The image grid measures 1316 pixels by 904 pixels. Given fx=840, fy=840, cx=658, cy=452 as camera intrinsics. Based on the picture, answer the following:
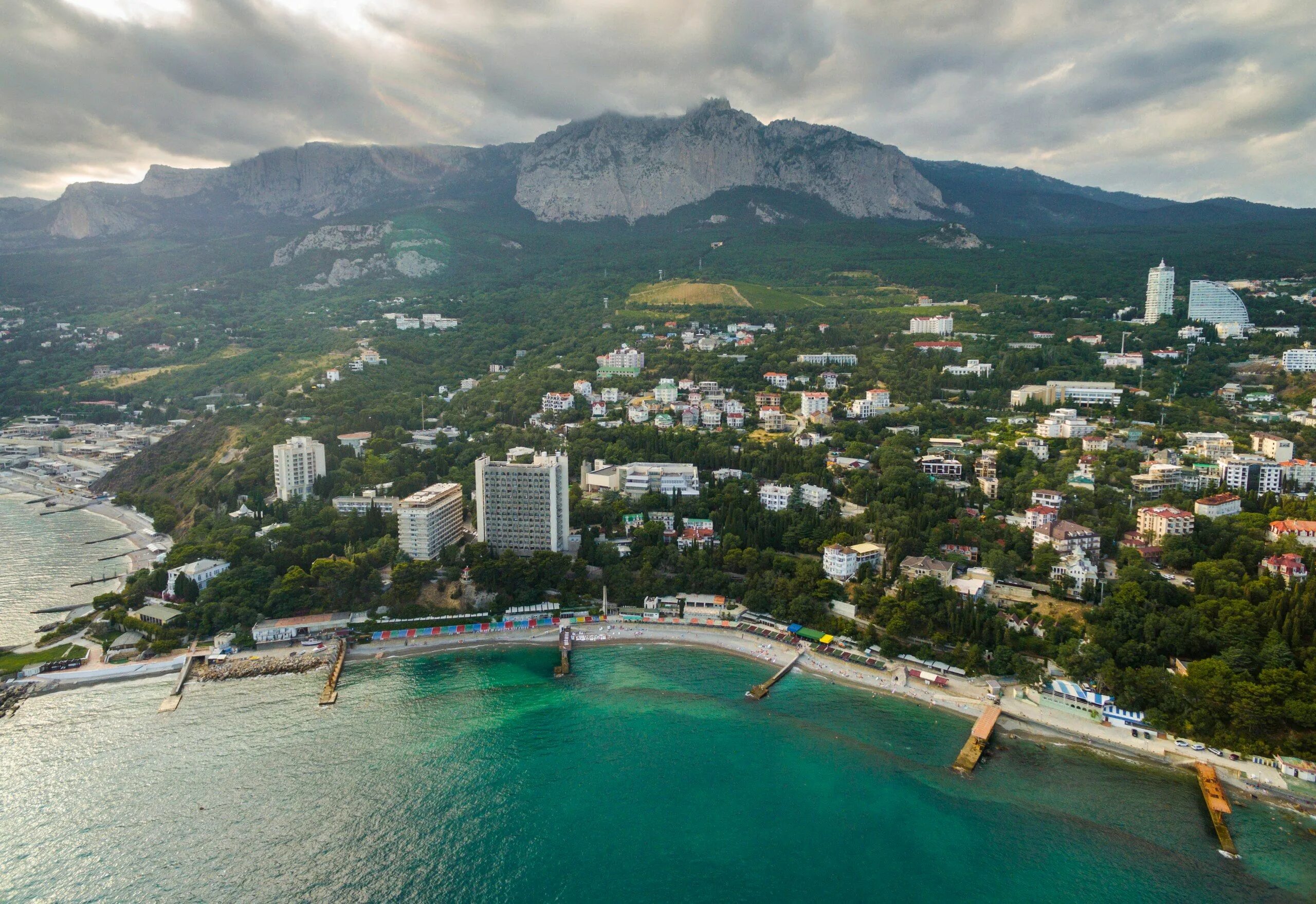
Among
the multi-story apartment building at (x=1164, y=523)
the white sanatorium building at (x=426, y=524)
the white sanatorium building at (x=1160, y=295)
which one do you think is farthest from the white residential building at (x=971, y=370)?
the white sanatorium building at (x=426, y=524)

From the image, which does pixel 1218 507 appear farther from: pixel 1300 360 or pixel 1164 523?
pixel 1300 360

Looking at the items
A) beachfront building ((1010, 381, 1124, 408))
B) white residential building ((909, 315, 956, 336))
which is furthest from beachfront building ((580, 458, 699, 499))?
white residential building ((909, 315, 956, 336))

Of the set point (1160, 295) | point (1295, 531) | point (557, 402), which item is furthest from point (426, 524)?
point (1160, 295)

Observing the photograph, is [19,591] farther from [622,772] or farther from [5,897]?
[622,772]

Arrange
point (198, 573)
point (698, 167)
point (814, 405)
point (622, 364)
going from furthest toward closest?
1. point (698, 167)
2. point (622, 364)
3. point (814, 405)
4. point (198, 573)

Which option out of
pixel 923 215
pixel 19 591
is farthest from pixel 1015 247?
pixel 19 591

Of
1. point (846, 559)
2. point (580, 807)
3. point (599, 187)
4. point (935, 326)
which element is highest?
point (599, 187)

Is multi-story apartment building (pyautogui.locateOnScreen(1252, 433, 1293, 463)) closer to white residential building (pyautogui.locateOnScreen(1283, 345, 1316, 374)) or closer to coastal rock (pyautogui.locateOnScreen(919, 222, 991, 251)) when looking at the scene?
white residential building (pyautogui.locateOnScreen(1283, 345, 1316, 374))

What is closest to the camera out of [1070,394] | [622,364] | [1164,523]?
[1164,523]
